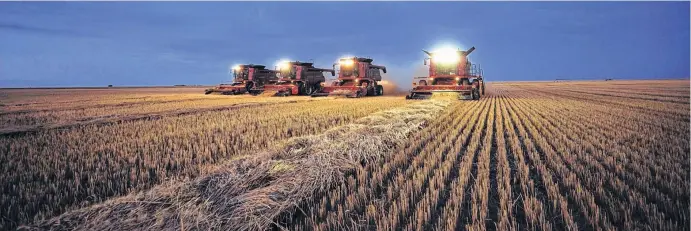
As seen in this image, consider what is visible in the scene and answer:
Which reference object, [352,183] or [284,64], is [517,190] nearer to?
[352,183]

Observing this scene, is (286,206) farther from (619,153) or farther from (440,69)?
(440,69)

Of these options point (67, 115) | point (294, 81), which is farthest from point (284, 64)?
point (67, 115)

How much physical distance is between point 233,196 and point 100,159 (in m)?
2.87

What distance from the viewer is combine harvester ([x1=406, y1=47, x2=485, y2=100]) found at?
2005cm

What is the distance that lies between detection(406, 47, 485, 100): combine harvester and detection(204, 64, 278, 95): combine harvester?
1385 cm

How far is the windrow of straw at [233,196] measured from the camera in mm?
2729

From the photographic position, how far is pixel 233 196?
329cm

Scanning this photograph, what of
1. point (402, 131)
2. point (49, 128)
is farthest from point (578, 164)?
point (49, 128)

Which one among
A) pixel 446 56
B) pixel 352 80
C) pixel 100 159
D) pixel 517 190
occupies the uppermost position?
pixel 446 56

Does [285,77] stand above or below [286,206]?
above

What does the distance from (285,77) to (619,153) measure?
24.7 m

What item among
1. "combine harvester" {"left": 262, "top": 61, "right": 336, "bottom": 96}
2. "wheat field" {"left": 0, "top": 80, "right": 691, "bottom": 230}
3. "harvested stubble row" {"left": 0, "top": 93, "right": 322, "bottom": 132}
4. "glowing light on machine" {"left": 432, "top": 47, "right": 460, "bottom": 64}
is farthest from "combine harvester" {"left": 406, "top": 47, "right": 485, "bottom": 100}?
"wheat field" {"left": 0, "top": 80, "right": 691, "bottom": 230}

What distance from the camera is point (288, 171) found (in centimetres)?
397

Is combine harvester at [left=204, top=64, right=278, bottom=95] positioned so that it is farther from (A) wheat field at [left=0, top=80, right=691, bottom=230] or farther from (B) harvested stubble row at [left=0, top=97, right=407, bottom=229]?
(A) wheat field at [left=0, top=80, right=691, bottom=230]
